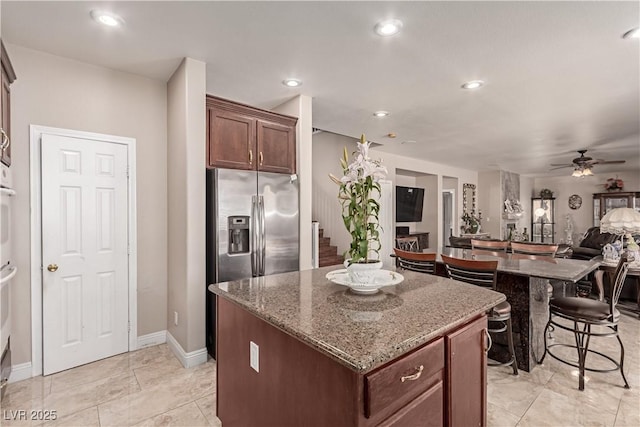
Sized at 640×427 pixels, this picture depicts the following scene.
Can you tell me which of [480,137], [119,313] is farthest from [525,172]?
[119,313]

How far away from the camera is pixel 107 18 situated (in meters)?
2.12

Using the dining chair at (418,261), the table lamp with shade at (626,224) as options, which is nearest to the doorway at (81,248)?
the dining chair at (418,261)

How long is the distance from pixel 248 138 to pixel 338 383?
268 centimetres

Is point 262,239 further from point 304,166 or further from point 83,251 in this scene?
point 83,251

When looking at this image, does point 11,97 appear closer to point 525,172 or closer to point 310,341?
point 310,341

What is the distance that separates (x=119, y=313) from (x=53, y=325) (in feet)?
1.55

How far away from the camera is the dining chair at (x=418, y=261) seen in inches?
115

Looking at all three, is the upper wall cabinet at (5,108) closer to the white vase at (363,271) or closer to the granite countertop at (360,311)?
the granite countertop at (360,311)

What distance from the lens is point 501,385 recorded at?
2498mm

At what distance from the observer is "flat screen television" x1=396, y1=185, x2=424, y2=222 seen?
7.30 m

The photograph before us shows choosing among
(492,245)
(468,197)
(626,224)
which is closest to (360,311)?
(492,245)

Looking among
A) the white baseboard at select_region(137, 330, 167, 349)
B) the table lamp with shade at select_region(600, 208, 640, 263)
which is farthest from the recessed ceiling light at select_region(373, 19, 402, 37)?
the table lamp with shade at select_region(600, 208, 640, 263)

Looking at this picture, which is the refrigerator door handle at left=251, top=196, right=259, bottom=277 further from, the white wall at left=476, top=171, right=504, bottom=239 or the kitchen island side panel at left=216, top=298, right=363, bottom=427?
the white wall at left=476, top=171, right=504, bottom=239

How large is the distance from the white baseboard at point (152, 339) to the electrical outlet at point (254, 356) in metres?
2.17
